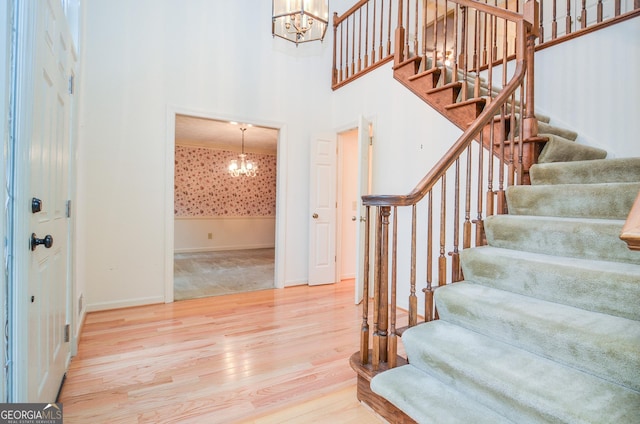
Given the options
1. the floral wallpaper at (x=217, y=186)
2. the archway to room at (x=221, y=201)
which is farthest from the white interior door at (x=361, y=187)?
the floral wallpaper at (x=217, y=186)

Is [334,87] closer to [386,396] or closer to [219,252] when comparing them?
[386,396]

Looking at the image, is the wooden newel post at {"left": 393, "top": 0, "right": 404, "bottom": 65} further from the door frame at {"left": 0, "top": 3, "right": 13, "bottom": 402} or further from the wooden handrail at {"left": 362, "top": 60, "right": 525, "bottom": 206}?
the door frame at {"left": 0, "top": 3, "right": 13, "bottom": 402}

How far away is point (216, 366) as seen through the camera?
2.12 meters

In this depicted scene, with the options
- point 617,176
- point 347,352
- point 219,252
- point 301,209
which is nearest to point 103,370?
point 347,352

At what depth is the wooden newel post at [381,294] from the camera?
1.70m

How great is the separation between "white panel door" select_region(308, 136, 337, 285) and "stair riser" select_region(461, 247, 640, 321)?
96.2 inches

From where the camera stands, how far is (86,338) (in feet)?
8.25

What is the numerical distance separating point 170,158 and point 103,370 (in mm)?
2087

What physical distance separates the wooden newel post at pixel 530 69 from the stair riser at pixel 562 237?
735mm

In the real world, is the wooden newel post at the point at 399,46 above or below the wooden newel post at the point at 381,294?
above

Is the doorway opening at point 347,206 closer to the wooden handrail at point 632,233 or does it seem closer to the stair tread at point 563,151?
the stair tread at point 563,151

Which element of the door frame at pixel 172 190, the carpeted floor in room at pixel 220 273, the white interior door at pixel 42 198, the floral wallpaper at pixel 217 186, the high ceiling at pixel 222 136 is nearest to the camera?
the white interior door at pixel 42 198

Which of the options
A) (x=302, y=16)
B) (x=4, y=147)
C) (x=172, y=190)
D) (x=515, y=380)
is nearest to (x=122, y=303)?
(x=172, y=190)

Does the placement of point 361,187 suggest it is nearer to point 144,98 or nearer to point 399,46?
point 399,46
